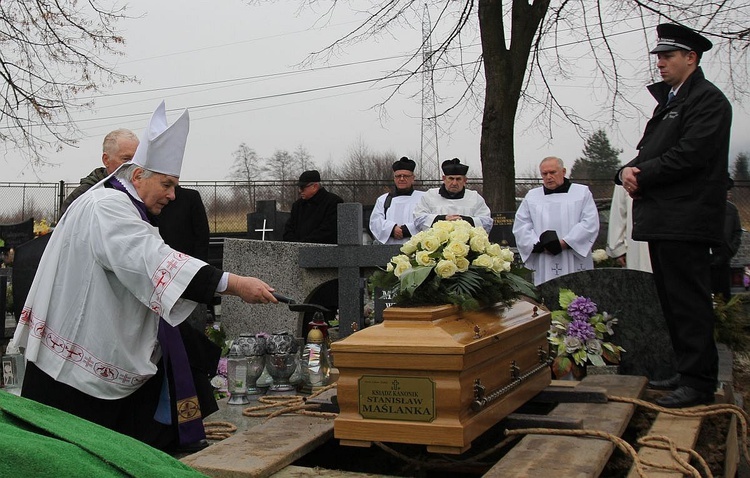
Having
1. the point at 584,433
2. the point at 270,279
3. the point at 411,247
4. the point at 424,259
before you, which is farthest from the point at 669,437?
the point at 270,279

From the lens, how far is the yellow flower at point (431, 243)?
12.8 ft

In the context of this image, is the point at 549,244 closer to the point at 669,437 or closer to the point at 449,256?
the point at 449,256

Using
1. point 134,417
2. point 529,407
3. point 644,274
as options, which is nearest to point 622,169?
point 644,274

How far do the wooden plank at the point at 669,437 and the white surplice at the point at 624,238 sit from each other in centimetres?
468

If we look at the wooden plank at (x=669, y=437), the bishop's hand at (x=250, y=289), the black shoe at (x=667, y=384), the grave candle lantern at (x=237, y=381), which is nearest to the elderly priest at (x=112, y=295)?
the bishop's hand at (x=250, y=289)

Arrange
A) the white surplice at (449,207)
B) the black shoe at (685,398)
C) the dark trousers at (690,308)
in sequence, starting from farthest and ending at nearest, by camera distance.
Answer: the white surplice at (449,207)
the dark trousers at (690,308)
the black shoe at (685,398)

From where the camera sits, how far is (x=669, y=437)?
11.7 ft

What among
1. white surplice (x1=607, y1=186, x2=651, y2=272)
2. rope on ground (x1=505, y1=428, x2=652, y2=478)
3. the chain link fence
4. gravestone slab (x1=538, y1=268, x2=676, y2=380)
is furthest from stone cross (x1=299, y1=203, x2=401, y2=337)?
the chain link fence

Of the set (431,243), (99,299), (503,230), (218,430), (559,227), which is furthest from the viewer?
(503,230)

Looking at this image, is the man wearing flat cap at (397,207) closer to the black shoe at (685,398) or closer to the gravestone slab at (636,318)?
the gravestone slab at (636,318)

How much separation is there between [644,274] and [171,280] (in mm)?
3221

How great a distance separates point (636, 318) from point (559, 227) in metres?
2.70

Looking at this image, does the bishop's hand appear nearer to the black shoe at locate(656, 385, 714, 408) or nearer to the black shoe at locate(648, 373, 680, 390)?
the black shoe at locate(656, 385, 714, 408)

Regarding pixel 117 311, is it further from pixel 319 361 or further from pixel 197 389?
pixel 319 361
